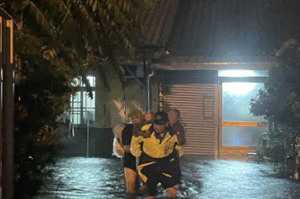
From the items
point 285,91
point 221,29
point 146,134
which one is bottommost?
point 146,134

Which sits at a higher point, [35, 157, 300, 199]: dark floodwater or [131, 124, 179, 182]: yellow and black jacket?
[131, 124, 179, 182]: yellow and black jacket

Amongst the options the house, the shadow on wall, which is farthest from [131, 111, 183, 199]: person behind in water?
the shadow on wall

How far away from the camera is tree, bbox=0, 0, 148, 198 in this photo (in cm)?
667

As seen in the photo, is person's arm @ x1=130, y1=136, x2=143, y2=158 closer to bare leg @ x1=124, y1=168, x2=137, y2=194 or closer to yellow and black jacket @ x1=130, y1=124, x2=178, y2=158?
yellow and black jacket @ x1=130, y1=124, x2=178, y2=158

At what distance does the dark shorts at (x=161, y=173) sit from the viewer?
8531 millimetres

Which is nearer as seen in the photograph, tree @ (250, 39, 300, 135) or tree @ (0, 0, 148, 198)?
tree @ (0, 0, 148, 198)

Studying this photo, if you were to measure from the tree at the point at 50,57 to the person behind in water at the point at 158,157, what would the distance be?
145cm

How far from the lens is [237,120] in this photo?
49.8ft

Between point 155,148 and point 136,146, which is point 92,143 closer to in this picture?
point 136,146

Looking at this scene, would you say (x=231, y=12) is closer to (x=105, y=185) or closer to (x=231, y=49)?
(x=231, y=49)

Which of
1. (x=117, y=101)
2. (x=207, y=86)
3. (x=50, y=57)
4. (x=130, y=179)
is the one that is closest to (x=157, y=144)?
(x=130, y=179)

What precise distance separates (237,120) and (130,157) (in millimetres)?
6372

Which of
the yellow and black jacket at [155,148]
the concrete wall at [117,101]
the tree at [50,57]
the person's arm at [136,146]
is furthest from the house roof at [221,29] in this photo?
the tree at [50,57]

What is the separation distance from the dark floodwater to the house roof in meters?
2.66
